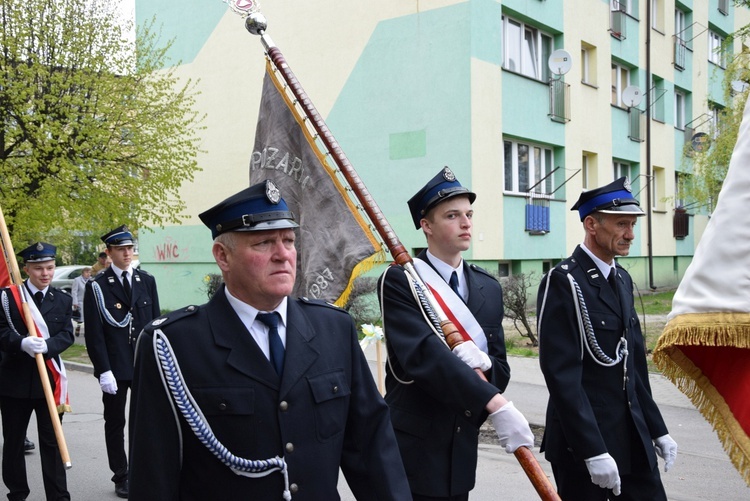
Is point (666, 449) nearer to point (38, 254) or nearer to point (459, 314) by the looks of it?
point (459, 314)

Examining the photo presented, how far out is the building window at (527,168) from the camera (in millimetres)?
18719

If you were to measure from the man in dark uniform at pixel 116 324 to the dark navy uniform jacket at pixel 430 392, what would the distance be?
11.6 ft

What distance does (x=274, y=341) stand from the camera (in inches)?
97.4

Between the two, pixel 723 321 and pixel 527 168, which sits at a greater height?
pixel 527 168

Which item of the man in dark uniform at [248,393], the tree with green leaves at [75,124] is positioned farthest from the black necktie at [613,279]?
the tree with green leaves at [75,124]

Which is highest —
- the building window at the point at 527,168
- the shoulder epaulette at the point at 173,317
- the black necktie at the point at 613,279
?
the building window at the point at 527,168

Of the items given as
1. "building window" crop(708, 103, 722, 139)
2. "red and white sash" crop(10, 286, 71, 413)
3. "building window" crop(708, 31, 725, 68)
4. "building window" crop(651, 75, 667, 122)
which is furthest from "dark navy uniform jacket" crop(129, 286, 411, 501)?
"building window" crop(708, 31, 725, 68)

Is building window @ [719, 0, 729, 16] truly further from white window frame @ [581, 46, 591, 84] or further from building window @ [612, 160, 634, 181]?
white window frame @ [581, 46, 591, 84]

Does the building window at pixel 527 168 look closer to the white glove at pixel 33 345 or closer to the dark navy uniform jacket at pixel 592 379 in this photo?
the white glove at pixel 33 345

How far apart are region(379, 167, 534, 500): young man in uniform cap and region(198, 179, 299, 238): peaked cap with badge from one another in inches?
44.7

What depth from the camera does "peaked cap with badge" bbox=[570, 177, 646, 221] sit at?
400cm

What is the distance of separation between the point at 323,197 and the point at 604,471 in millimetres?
2505

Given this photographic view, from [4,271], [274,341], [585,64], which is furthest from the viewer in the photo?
[585,64]

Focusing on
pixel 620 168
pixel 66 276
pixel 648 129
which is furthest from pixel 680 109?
pixel 66 276
